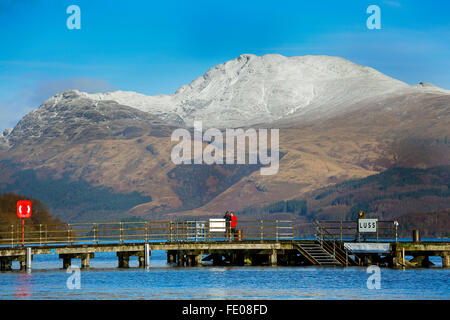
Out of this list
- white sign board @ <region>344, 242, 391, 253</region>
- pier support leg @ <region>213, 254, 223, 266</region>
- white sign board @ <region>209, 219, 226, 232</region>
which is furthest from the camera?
pier support leg @ <region>213, 254, 223, 266</region>

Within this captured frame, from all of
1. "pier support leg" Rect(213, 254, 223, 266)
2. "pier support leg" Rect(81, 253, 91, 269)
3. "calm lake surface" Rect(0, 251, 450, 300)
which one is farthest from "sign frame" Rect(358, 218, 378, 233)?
"pier support leg" Rect(81, 253, 91, 269)

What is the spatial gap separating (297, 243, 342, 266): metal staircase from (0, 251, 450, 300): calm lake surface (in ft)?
2.20

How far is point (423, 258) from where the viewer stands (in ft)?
232

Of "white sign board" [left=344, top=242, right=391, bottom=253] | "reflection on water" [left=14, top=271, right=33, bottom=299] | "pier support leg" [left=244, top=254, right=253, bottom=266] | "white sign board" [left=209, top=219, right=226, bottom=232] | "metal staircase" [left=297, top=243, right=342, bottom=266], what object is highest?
"white sign board" [left=209, top=219, right=226, bottom=232]

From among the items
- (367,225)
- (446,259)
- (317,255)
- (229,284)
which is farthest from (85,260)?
(446,259)

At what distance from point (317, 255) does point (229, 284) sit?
38.5 feet

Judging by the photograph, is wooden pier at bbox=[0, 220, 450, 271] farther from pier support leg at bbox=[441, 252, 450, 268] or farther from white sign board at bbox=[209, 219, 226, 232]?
white sign board at bbox=[209, 219, 226, 232]

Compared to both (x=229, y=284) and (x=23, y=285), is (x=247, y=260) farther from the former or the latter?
(x=23, y=285)

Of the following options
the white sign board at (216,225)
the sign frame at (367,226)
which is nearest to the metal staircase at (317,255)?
the sign frame at (367,226)

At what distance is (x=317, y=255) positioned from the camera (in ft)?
219

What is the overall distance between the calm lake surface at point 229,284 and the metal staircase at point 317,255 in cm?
67

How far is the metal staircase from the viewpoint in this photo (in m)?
65.3
